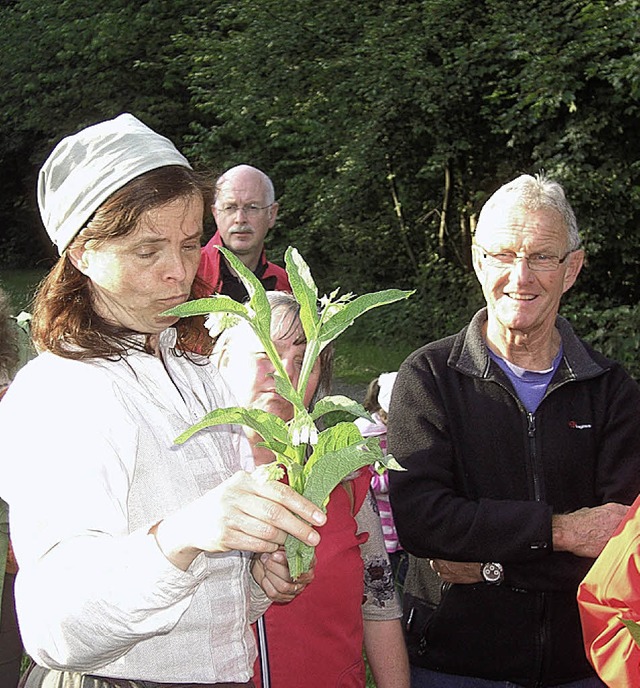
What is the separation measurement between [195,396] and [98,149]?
0.46 metres

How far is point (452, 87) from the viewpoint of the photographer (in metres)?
10.8

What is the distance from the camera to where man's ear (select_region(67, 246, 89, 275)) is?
5.57ft

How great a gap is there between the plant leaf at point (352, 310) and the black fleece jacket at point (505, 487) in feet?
3.43

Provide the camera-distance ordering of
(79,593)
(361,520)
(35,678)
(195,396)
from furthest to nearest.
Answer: (361,520)
(195,396)
(35,678)
(79,593)

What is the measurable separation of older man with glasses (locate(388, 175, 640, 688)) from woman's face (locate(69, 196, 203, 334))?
1.06 m

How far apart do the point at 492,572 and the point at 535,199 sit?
3.27 feet

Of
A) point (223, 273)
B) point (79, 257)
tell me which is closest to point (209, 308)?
point (79, 257)

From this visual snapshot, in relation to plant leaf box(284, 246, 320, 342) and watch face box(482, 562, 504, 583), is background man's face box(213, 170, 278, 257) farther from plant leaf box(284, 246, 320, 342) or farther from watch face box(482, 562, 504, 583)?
plant leaf box(284, 246, 320, 342)

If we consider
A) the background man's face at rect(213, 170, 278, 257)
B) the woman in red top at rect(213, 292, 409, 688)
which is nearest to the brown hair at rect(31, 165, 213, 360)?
the woman in red top at rect(213, 292, 409, 688)

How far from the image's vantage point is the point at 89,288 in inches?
69.2

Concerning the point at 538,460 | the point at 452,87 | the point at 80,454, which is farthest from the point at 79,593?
the point at 452,87

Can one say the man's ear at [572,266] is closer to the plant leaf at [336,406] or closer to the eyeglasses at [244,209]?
the plant leaf at [336,406]

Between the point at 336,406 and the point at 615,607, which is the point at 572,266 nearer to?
the point at 615,607

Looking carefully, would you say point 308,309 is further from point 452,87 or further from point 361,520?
point 452,87
